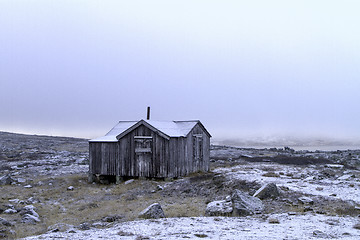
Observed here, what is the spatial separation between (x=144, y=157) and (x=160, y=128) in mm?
2231

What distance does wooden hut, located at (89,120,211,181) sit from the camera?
2086cm

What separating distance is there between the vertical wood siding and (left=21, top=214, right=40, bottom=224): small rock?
30.7ft

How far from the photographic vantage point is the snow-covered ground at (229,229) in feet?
26.1

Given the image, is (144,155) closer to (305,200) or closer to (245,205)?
(245,205)

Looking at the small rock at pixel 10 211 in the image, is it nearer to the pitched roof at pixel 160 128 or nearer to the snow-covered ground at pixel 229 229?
the snow-covered ground at pixel 229 229

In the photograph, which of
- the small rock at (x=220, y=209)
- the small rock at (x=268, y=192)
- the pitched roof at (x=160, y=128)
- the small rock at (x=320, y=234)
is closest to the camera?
the small rock at (x=320, y=234)

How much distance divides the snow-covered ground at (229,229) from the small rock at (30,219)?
3.66 meters

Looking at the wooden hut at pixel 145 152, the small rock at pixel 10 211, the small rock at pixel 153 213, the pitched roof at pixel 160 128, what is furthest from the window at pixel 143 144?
the small rock at pixel 153 213

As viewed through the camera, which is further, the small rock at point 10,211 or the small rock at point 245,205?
the small rock at point 10,211

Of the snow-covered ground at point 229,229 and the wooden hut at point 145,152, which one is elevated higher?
the wooden hut at point 145,152

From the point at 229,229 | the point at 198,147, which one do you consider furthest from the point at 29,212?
the point at 198,147

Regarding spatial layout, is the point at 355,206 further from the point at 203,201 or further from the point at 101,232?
the point at 101,232

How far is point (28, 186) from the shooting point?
65.9 feet

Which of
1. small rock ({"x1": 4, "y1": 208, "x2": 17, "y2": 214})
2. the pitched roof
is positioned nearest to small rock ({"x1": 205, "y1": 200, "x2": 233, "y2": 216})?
small rock ({"x1": 4, "y1": 208, "x2": 17, "y2": 214})
